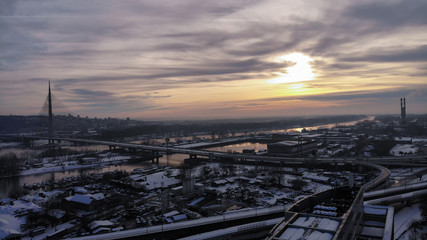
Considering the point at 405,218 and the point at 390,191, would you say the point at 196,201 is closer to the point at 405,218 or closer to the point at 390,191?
the point at 405,218

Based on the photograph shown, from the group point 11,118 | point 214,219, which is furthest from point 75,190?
point 11,118

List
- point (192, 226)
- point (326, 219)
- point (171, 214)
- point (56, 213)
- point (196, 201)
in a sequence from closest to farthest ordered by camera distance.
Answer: point (326, 219)
point (192, 226)
point (171, 214)
point (56, 213)
point (196, 201)

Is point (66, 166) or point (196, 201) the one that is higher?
point (66, 166)

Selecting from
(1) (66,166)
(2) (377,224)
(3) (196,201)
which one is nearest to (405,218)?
(2) (377,224)

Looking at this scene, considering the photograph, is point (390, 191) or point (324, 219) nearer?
point (324, 219)

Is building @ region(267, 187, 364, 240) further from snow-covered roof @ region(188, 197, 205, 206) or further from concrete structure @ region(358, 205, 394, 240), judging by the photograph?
snow-covered roof @ region(188, 197, 205, 206)

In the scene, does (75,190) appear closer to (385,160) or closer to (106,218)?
(106,218)

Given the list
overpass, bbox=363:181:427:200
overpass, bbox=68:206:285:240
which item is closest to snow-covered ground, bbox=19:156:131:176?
overpass, bbox=68:206:285:240

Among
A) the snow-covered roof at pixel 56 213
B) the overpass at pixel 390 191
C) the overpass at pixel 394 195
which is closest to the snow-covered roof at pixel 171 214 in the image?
the snow-covered roof at pixel 56 213

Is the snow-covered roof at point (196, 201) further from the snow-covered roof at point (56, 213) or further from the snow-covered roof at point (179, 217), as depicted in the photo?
the snow-covered roof at point (56, 213)
